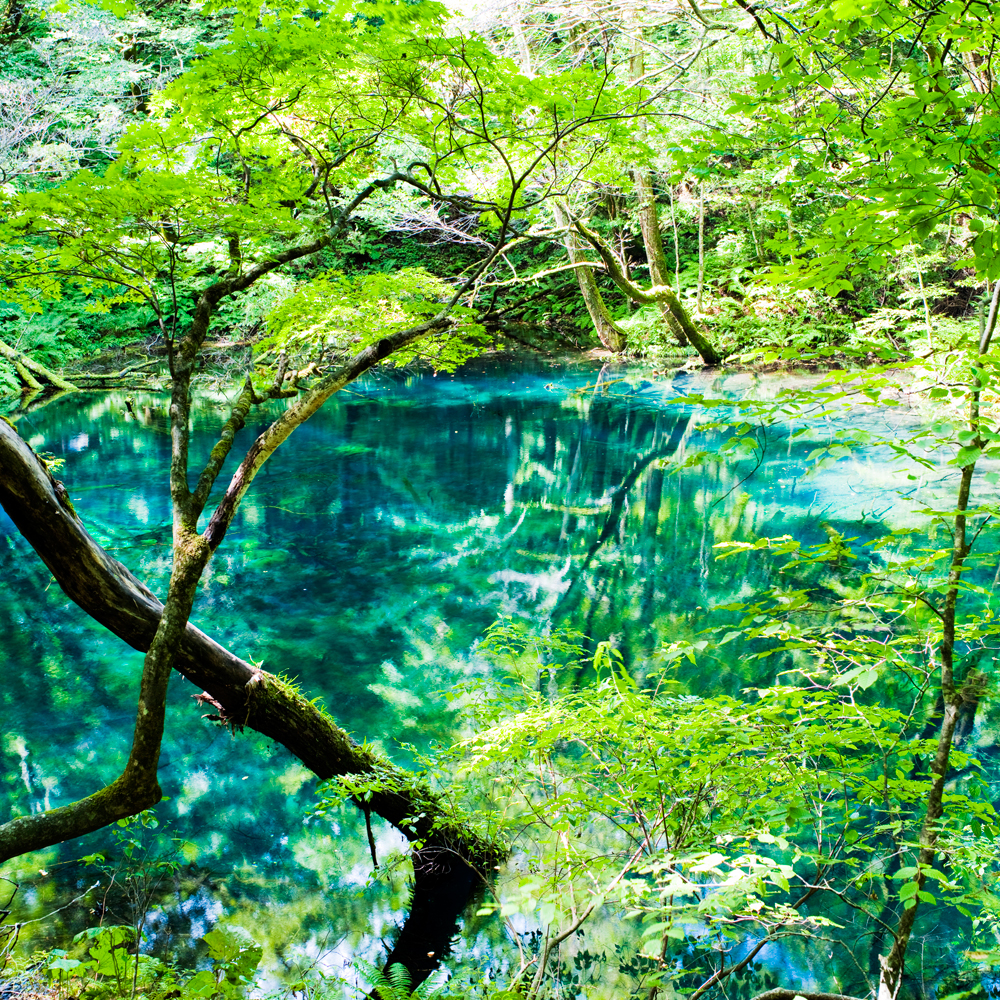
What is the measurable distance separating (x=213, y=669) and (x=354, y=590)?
13.4ft

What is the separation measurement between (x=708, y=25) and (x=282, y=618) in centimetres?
825

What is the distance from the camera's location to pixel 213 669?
332cm

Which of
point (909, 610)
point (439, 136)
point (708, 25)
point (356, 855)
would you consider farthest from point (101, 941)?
point (708, 25)

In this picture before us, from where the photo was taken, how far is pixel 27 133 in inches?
597

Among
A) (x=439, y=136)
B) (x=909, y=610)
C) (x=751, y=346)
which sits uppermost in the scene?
(x=439, y=136)

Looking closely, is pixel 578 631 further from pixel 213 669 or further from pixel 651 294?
pixel 651 294

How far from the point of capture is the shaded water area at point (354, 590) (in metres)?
A: 3.73

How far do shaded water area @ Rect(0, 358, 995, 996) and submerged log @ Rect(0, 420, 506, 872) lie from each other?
40 centimetres

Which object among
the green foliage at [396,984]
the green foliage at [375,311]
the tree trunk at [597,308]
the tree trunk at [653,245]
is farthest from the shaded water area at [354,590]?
the tree trunk at [597,308]

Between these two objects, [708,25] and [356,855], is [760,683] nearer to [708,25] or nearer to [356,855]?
[356,855]

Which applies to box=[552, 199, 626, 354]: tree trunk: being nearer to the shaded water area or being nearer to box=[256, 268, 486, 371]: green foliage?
the shaded water area

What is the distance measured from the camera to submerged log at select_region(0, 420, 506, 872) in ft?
8.80

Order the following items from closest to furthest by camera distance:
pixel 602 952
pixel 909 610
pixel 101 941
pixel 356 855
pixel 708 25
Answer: pixel 909 610 < pixel 101 941 < pixel 602 952 < pixel 356 855 < pixel 708 25

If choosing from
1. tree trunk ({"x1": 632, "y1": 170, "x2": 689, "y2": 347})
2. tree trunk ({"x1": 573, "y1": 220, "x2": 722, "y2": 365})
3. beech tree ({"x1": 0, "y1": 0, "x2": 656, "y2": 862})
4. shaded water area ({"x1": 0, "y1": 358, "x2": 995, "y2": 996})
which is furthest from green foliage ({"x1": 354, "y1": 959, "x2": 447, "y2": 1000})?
tree trunk ({"x1": 632, "y1": 170, "x2": 689, "y2": 347})
